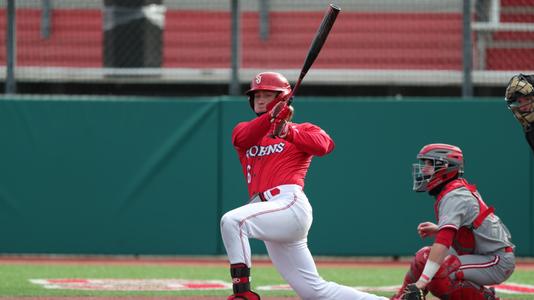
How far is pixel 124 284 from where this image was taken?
9.77 meters

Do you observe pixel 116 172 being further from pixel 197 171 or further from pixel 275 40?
pixel 275 40

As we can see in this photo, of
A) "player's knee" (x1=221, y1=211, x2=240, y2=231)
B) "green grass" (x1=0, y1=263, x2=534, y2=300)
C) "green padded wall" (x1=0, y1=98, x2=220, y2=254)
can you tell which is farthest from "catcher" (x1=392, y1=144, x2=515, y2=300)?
"green padded wall" (x1=0, y1=98, x2=220, y2=254)

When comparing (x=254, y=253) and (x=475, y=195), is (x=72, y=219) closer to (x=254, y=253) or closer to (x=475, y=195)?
(x=254, y=253)

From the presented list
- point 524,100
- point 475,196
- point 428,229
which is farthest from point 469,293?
point 524,100

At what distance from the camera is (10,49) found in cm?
1283

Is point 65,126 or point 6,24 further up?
point 6,24

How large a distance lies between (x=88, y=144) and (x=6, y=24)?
6.04 feet

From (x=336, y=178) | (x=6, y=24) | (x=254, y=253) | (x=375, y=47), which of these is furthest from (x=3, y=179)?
(x=375, y=47)

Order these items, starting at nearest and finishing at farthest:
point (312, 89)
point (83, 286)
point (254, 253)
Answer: point (83, 286), point (254, 253), point (312, 89)

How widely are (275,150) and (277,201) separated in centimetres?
38

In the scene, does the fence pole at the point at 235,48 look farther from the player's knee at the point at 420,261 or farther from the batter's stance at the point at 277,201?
the player's knee at the point at 420,261

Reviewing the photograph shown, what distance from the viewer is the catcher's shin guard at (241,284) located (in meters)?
6.16

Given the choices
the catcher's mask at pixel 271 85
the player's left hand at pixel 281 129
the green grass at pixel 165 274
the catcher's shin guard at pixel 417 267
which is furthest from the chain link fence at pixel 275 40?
the player's left hand at pixel 281 129

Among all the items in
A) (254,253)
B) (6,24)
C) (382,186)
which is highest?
(6,24)
